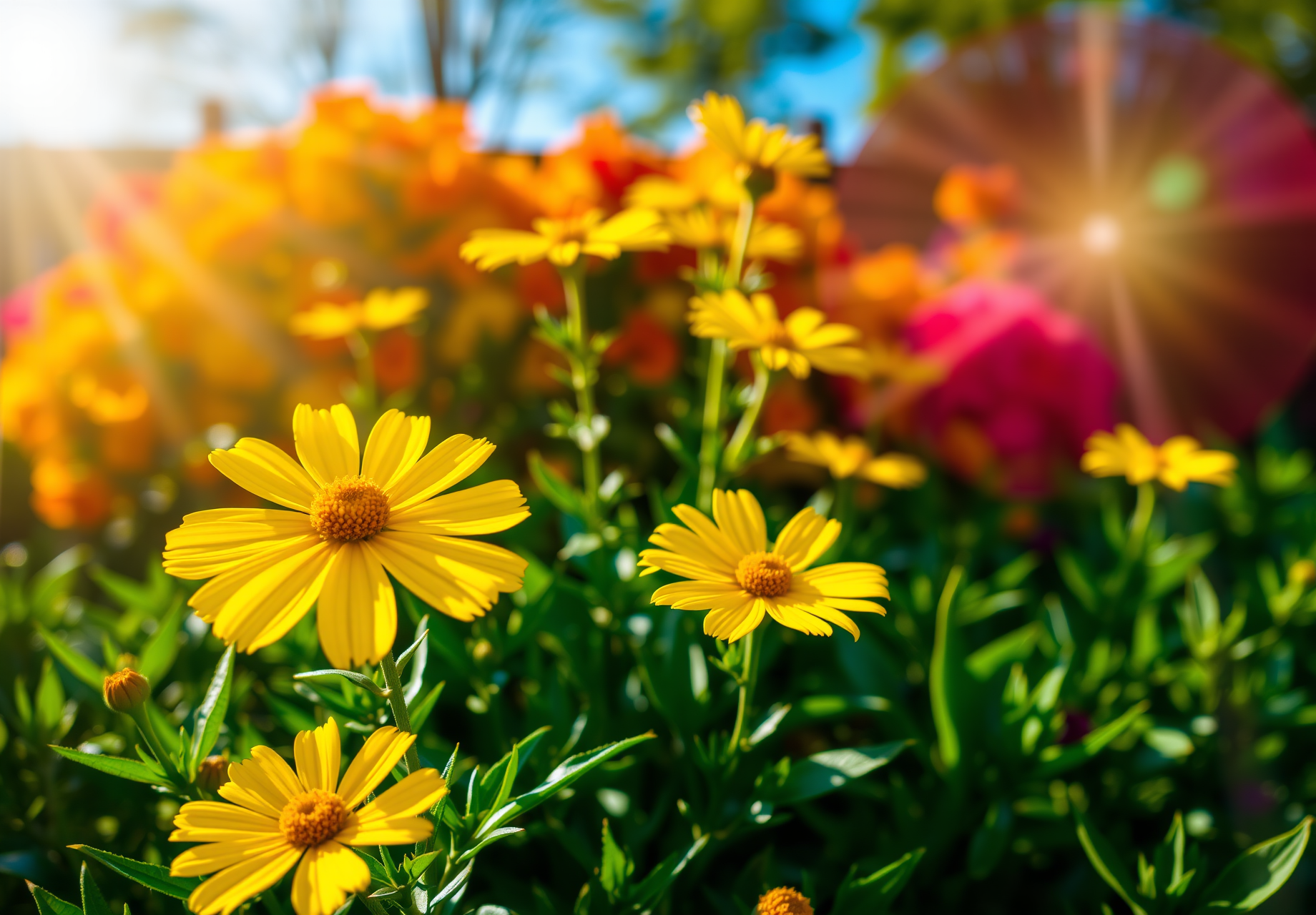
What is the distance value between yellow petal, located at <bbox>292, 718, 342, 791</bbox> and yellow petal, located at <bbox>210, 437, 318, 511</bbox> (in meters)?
0.11

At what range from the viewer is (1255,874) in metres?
0.55

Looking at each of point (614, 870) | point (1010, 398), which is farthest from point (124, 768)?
point (1010, 398)

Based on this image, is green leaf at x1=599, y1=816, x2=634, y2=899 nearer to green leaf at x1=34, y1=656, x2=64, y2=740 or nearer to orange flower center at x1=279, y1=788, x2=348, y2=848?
orange flower center at x1=279, y1=788, x2=348, y2=848

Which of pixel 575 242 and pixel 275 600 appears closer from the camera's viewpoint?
pixel 275 600

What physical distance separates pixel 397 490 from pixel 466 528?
53mm

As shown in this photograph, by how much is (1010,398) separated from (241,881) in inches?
48.1

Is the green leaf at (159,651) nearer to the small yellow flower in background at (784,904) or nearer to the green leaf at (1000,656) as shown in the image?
the small yellow flower in background at (784,904)

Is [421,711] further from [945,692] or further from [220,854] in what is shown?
[945,692]

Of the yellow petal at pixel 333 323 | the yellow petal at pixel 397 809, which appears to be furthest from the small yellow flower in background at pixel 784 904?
the yellow petal at pixel 333 323

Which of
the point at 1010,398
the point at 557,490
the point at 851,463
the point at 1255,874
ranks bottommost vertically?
the point at 1255,874

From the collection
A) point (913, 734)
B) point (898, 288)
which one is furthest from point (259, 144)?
point (913, 734)

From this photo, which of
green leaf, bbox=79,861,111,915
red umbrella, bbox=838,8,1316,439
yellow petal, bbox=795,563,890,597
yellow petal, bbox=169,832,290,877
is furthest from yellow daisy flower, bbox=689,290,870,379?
red umbrella, bbox=838,8,1316,439

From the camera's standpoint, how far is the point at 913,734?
0.70m

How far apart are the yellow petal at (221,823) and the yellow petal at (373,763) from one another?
1.2 inches
